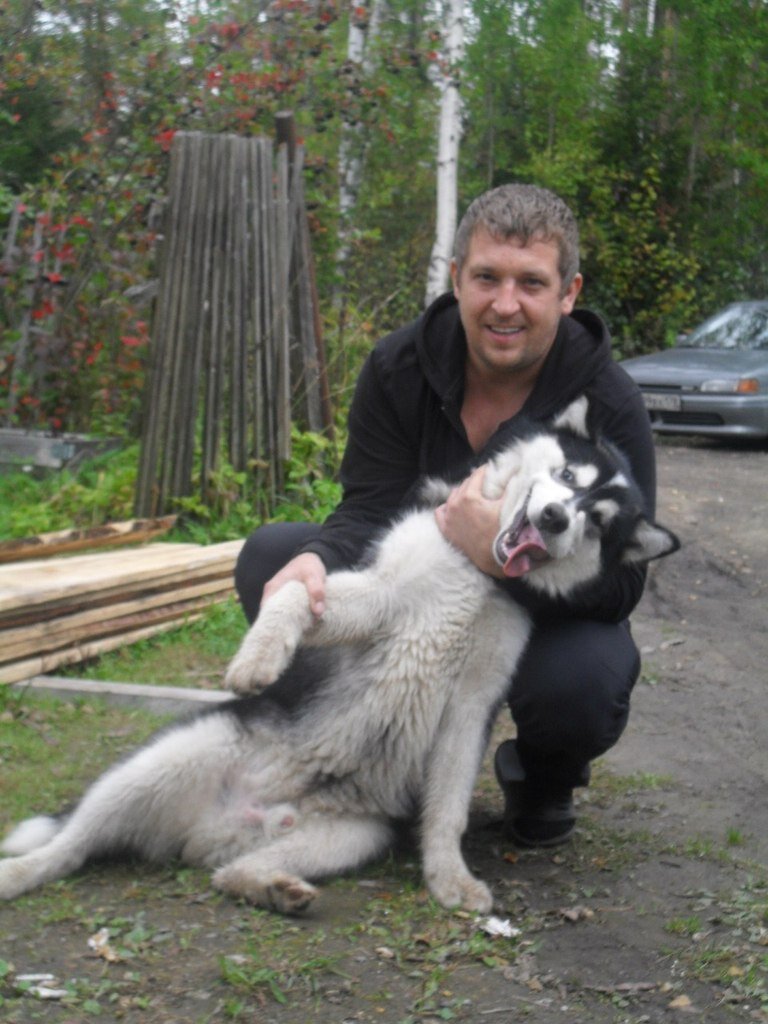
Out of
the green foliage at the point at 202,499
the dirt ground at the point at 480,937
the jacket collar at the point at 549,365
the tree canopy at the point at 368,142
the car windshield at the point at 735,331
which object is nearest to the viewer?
the dirt ground at the point at 480,937

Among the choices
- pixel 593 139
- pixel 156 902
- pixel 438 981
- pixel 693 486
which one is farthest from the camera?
pixel 593 139

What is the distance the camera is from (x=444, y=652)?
10.6 ft

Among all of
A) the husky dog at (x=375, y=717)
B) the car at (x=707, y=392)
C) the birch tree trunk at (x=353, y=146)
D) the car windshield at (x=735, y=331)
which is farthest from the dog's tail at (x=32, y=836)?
the car windshield at (x=735, y=331)

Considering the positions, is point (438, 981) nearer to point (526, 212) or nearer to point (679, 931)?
point (679, 931)

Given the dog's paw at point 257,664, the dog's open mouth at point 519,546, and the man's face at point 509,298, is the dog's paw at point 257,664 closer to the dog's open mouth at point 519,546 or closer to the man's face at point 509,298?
the dog's open mouth at point 519,546

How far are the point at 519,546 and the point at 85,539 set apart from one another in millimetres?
2911

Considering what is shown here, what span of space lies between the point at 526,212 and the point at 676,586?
166 inches

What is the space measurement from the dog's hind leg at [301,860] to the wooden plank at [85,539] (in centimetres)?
260

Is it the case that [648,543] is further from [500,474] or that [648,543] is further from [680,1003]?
[680,1003]

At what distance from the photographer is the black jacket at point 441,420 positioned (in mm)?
3461

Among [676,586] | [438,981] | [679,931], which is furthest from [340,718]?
[676,586]

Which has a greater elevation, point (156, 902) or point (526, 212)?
point (526, 212)

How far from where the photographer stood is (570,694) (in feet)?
10.7

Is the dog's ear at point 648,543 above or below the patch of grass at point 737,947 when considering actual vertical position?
above
